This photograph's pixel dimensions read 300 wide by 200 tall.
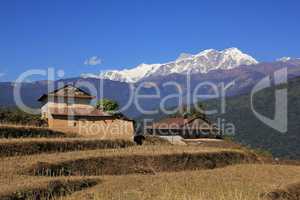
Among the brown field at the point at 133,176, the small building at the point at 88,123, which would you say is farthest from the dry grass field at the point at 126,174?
the small building at the point at 88,123

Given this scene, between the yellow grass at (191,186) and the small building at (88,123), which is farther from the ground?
the small building at (88,123)

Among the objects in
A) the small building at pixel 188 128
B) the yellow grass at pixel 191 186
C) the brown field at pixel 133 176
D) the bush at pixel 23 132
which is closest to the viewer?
the yellow grass at pixel 191 186

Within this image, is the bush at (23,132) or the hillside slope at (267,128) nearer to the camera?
the bush at (23,132)

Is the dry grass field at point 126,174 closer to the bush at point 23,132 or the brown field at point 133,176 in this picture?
the brown field at point 133,176

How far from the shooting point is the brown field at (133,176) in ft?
66.9

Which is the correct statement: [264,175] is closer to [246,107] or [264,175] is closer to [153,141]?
[153,141]

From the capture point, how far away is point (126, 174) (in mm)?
32688

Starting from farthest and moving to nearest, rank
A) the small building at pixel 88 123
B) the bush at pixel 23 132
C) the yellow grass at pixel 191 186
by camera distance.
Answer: the small building at pixel 88 123, the bush at pixel 23 132, the yellow grass at pixel 191 186

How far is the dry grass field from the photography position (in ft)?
67.1

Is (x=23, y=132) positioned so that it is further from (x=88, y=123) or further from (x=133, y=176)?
(x=88, y=123)

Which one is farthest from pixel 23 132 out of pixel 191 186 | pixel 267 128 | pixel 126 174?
pixel 267 128

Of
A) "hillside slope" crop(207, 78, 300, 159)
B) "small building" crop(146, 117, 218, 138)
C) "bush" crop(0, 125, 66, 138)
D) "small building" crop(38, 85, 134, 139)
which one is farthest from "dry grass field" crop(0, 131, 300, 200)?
"hillside slope" crop(207, 78, 300, 159)

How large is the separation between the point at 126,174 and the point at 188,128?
5615 centimetres

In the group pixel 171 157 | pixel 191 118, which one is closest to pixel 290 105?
pixel 191 118
